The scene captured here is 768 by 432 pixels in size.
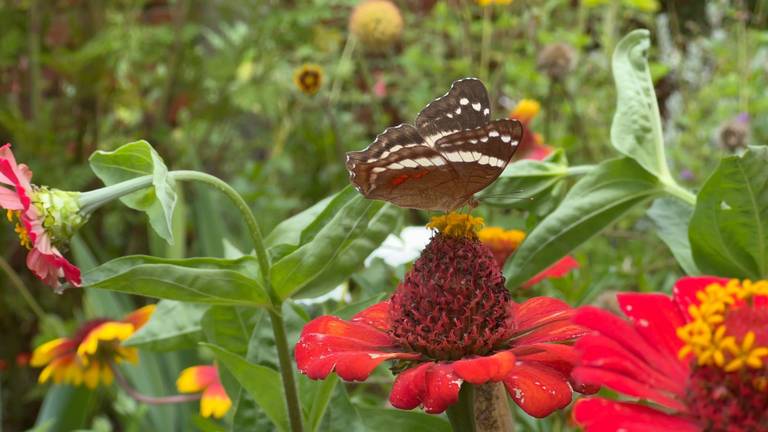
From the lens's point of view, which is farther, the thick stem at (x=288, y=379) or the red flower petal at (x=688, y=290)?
the thick stem at (x=288, y=379)

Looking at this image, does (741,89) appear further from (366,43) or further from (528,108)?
(366,43)

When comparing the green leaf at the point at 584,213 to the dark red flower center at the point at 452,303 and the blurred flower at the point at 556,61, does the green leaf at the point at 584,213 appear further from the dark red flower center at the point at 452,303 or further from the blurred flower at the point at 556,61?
the blurred flower at the point at 556,61

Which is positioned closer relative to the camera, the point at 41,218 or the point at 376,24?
the point at 41,218

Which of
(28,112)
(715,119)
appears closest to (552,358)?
(715,119)

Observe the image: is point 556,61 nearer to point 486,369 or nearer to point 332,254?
point 332,254

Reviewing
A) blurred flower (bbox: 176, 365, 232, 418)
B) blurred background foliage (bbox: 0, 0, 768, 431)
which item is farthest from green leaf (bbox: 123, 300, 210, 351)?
blurred background foliage (bbox: 0, 0, 768, 431)

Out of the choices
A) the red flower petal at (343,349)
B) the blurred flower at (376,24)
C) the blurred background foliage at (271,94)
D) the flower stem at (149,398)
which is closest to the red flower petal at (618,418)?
the red flower petal at (343,349)

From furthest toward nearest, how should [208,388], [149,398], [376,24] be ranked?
[376,24] → [149,398] → [208,388]

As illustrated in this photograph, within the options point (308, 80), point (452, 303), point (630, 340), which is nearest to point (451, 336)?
point (452, 303)
